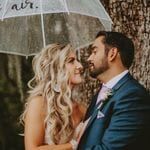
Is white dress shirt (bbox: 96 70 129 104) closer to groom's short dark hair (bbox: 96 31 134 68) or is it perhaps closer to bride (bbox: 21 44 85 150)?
groom's short dark hair (bbox: 96 31 134 68)

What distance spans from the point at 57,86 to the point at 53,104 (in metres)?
0.18

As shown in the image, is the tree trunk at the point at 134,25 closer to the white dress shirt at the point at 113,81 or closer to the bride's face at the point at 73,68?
the bride's face at the point at 73,68

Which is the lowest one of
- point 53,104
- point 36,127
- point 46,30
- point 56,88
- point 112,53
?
point 36,127

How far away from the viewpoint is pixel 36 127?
181 inches

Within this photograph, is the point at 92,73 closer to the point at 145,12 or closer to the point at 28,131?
the point at 28,131

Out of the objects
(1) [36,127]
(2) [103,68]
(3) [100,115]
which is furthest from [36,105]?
(2) [103,68]

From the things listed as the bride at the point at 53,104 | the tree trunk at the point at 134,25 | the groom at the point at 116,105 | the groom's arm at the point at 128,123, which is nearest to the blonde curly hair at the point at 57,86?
the bride at the point at 53,104

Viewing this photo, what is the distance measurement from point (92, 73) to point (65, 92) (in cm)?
28

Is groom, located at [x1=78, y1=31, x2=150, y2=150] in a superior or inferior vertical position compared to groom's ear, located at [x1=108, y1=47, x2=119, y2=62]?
inferior

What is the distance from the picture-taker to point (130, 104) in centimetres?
439

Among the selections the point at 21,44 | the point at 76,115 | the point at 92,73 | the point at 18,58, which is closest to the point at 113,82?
the point at 92,73

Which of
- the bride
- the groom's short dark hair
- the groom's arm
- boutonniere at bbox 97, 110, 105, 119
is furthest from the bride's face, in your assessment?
the groom's arm

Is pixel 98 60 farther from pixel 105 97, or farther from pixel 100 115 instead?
pixel 100 115

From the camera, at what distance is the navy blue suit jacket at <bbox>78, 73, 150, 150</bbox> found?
14.3 feet
